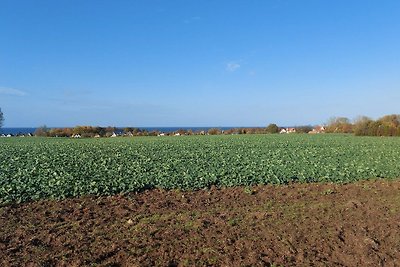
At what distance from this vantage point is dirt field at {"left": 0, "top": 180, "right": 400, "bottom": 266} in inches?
269

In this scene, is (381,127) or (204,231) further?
(381,127)

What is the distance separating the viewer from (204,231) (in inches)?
317

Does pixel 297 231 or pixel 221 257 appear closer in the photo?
pixel 221 257

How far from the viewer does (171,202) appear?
10.8m

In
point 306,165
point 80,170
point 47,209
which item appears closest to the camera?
point 47,209

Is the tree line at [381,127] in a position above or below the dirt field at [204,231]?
above

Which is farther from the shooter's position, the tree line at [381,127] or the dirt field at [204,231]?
the tree line at [381,127]

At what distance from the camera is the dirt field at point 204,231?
6824 millimetres

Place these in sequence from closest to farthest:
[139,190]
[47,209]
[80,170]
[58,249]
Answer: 1. [58,249]
2. [47,209]
3. [139,190]
4. [80,170]

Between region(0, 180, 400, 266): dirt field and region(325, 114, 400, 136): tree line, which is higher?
region(325, 114, 400, 136): tree line

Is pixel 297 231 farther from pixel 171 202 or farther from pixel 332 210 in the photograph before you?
pixel 171 202

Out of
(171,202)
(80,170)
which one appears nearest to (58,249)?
(171,202)

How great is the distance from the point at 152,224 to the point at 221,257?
7.32 feet

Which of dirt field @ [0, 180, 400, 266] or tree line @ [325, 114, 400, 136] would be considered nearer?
dirt field @ [0, 180, 400, 266]
